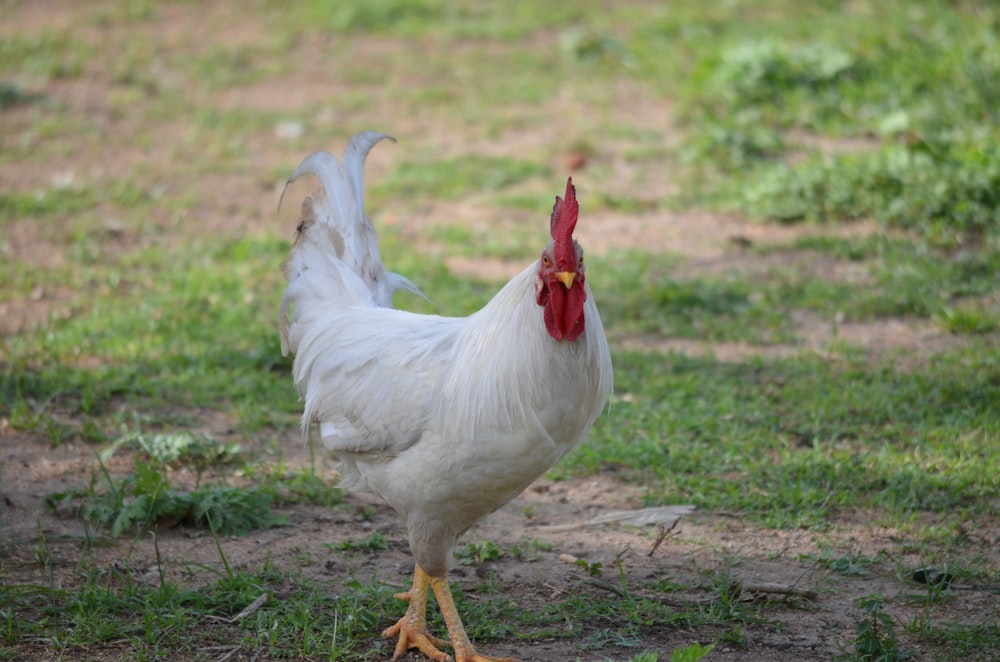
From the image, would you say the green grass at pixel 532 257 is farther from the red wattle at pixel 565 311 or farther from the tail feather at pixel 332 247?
the red wattle at pixel 565 311

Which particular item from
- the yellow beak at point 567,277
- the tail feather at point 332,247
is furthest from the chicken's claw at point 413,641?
the yellow beak at point 567,277

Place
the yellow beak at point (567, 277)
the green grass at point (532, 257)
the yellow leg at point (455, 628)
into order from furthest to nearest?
the green grass at point (532, 257) < the yellow leg at point (455, 628) < the yellow beak at point (567, 277)

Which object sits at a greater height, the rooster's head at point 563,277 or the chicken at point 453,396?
the rooster's head at point 563,277

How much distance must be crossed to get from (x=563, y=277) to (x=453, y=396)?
639mm

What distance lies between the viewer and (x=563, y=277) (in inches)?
141

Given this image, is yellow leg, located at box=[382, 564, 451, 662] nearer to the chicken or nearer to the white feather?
the chicken

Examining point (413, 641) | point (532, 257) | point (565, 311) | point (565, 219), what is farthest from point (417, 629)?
point (532, 257)

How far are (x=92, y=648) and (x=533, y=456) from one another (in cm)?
178

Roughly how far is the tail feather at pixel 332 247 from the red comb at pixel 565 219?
1373mm

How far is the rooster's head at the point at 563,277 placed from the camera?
361cm

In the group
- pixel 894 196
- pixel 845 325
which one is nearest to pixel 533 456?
pixel 845 325

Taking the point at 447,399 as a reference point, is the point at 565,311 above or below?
A: above

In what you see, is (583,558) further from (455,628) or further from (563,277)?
(563,277)

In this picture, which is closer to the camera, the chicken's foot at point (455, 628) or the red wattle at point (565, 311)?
the red wattle at point (565, 311)
